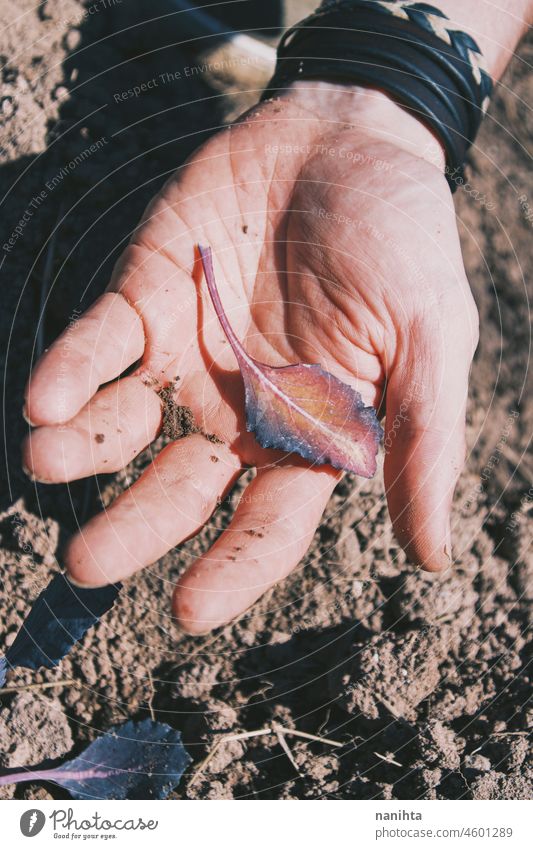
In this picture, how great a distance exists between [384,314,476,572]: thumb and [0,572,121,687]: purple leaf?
1.24 meters

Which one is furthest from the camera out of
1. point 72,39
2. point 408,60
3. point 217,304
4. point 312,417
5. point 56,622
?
point 72,39

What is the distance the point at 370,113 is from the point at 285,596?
1.99 m

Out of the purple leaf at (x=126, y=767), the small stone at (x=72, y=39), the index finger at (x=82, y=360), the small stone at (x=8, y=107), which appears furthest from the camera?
the small stone at (x=72, y=39)

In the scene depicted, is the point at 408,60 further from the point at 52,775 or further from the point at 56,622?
the point at 52,775

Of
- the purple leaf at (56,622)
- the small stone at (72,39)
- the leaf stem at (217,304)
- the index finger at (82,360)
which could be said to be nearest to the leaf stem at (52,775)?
the purple leaf at (56,622)

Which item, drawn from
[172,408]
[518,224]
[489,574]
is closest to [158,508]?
[172,408]

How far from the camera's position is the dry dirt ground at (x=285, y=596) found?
2.58 m

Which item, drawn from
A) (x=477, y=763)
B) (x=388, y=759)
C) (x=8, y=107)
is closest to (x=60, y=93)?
(x=8, y=107)

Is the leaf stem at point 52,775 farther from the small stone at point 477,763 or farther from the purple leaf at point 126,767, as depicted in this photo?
the small stone at point 477,763

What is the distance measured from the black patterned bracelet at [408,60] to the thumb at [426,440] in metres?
1.15

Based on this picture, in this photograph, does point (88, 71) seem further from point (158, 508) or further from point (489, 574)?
point (489, 574)

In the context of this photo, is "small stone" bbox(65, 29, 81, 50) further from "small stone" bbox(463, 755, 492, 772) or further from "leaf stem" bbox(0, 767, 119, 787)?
"small stone" bbox(463, 755, 492, 772)

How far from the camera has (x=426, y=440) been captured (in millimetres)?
2219

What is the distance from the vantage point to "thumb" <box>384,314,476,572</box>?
2.19m
